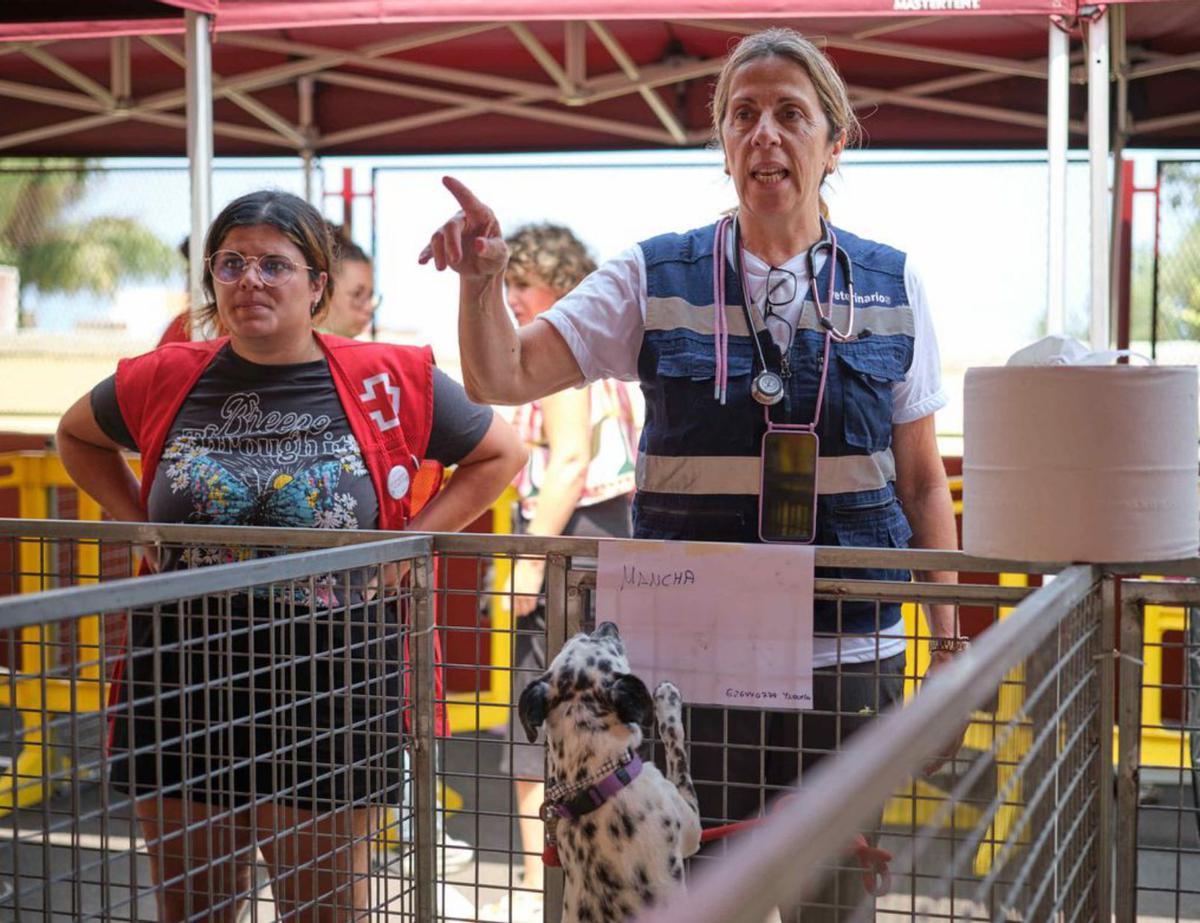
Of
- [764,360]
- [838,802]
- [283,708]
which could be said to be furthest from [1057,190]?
[838,802]

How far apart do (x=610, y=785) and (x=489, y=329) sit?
0.72 m

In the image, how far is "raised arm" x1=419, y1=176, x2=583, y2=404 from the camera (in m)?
2.04

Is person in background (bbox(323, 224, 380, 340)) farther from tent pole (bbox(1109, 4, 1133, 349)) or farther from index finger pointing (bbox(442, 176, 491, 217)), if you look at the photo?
tent pole (bbox(1109, 4, 1133, 349))

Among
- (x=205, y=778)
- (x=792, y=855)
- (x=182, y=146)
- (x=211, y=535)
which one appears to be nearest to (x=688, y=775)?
(x=205, y=778)

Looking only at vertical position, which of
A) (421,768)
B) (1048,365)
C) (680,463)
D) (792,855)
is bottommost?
(421,768)

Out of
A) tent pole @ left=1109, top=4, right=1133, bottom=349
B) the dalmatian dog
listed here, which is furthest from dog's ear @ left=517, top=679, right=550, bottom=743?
tent pole @ left=1109, top=4, right=1133, bottom=349

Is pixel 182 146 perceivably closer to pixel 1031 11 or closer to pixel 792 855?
pixel 1031 11

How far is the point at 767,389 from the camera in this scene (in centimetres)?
211

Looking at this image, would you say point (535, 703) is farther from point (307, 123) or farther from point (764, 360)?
point (307, 123)

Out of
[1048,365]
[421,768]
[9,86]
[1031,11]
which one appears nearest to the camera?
[1048,365]

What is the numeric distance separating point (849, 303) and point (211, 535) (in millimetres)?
1068

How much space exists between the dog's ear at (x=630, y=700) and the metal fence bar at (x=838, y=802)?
29.1 inches

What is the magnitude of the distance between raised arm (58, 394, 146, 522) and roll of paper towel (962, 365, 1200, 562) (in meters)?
1.88

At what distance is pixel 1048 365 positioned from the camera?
1.72m
